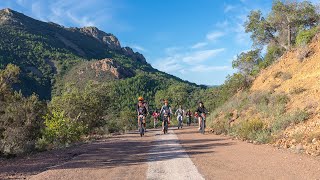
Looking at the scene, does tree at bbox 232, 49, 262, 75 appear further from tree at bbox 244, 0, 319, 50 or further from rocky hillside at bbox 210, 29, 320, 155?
rocky hillside at bbox 210, 29, 320, 155

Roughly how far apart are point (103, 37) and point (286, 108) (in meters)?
170

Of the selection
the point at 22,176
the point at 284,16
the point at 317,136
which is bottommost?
the point at 22,176

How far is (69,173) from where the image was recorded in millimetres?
9039

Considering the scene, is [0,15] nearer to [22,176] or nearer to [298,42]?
[298,42]

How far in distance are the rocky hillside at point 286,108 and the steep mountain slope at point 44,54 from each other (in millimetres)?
63108

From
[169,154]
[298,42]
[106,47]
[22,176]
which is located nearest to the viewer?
[22,176]

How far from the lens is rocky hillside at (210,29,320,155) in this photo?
14.1m

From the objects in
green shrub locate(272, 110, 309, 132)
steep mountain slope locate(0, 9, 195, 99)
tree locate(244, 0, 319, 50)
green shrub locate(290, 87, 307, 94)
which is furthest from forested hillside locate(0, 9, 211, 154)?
tree locate(244, 0, 319, 50)

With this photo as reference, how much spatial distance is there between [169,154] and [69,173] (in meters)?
4.13

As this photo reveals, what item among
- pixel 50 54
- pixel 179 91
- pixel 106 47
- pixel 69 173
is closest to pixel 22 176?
pixel 69 173

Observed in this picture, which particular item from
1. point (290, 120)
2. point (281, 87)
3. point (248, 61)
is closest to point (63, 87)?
point (248, 61)

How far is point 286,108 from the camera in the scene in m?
18.3

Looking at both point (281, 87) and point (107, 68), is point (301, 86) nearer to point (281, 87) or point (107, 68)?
point (281, 87)

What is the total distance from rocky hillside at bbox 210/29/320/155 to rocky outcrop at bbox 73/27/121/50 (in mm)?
149728
